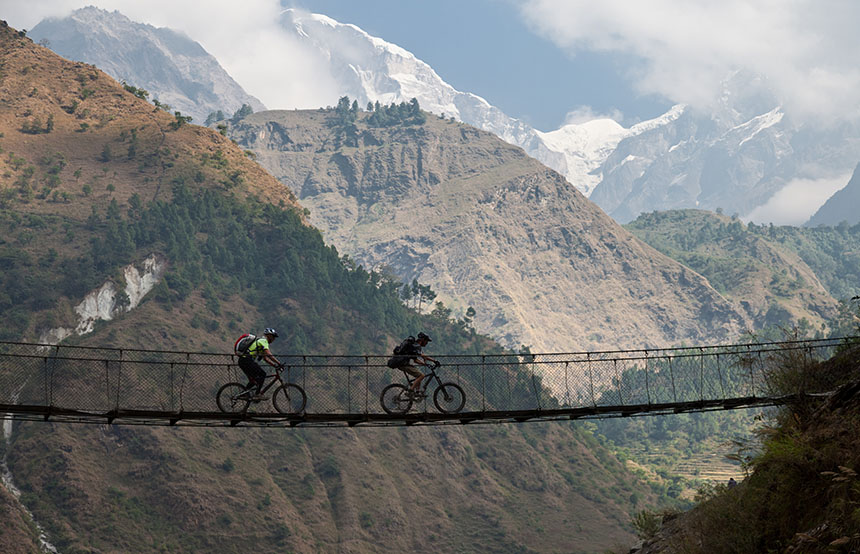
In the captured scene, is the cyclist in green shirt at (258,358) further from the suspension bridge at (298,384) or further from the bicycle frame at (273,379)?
the suspension bridge at (298,384)

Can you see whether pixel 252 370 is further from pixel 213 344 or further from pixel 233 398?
pixel 213 344

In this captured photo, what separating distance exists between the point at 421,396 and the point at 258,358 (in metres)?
3.96

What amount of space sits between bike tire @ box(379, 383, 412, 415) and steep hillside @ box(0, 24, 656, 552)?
2605 inches

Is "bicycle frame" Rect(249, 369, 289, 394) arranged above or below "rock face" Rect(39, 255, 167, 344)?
below

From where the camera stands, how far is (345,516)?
10156 centimetres

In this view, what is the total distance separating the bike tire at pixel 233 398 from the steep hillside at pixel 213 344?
65.4 meters

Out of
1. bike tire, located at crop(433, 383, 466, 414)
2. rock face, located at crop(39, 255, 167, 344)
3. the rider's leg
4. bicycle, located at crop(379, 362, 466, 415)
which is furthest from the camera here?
rock face, located at crop(39, 255, 167, 344)

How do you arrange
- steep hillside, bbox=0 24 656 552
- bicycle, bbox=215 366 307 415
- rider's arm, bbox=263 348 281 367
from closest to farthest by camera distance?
rider's arm, bbox=263 348 281 367
bicycle, bbox=215 366 307 415
steep hillside, bbox=0 24 656 552

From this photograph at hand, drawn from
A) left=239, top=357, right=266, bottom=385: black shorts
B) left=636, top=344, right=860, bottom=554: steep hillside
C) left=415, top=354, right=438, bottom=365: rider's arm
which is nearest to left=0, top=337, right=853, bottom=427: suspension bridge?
left=239, top=357, right=266, bottom=385: black shorts

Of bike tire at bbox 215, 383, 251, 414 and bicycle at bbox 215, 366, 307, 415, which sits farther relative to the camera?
bike tire at bbox 215, 383, 251, 414

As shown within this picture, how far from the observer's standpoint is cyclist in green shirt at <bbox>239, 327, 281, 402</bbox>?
19.5 metres

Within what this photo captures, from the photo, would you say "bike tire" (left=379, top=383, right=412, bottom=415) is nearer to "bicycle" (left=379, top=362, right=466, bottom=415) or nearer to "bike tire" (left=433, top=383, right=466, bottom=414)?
"bicycle" (left=379, top=362, right=466, bottom=415)

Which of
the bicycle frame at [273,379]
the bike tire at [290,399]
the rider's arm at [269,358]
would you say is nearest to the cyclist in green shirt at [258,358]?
the rider's arm at [269,358]

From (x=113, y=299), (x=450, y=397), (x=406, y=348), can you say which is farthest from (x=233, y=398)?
(x=113, y=299)
